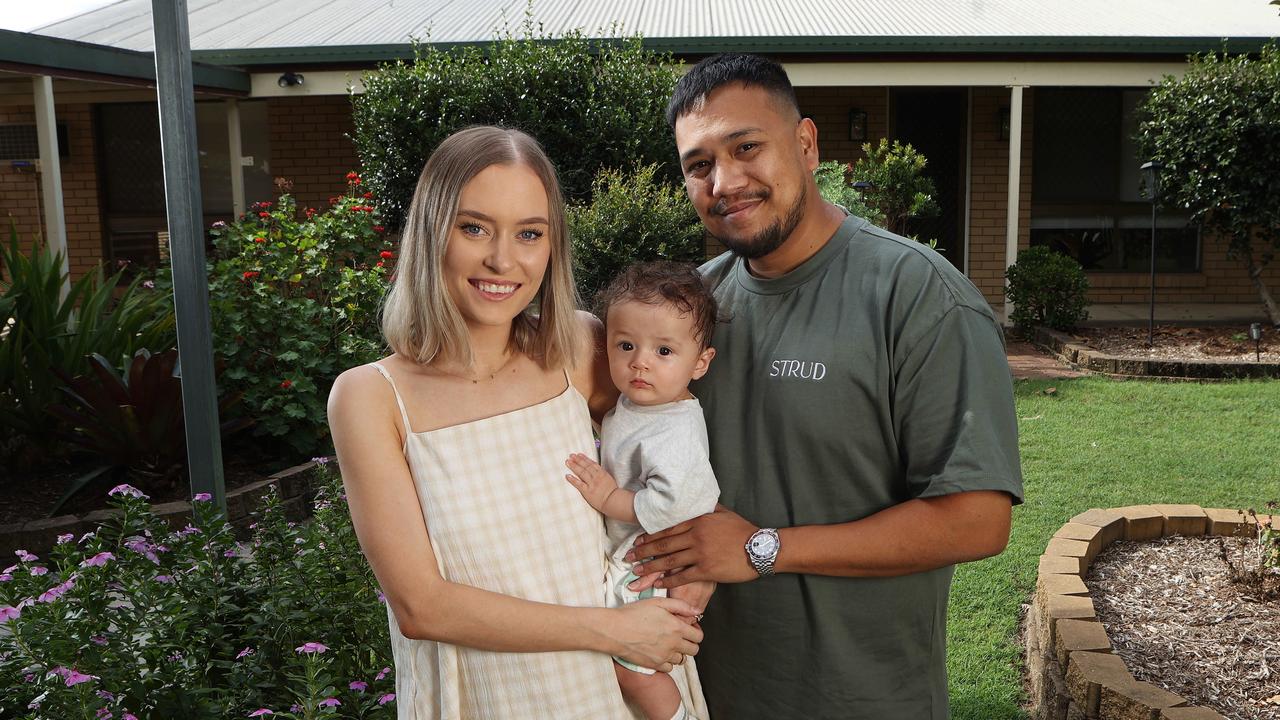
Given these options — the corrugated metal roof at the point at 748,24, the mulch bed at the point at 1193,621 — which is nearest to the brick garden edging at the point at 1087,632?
the mulch bed at the point at 1193,621

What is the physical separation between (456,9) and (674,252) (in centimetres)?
799

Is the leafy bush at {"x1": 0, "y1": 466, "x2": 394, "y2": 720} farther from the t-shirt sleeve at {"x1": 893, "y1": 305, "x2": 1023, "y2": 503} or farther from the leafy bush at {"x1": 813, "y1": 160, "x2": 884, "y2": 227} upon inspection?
the leafy bush at {"x1": 813, "y1": 160, "x2": 884, "y2": 227}

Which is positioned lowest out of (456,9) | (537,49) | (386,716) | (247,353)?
(386,716)

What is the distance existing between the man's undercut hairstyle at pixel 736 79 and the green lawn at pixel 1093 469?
2.62 meters

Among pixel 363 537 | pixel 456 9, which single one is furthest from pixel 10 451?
pixel 456 9

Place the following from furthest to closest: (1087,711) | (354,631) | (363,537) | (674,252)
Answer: (674,252) → (1087,711) → (354,631) → (363,537)

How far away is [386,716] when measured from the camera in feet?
8.70

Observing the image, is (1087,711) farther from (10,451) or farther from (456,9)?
(456,9)

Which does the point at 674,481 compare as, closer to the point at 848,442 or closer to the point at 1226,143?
the point at 848,442

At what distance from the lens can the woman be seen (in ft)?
6.11

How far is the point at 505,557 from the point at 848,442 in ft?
2.27

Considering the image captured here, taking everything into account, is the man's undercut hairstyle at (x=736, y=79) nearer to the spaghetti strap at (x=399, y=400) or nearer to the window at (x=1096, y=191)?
the spaghetti strap at (x=399, y=400)

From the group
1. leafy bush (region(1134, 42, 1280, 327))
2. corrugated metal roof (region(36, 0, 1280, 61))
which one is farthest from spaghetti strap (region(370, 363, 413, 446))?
leafy bush (region(1134, 42, 1280, 327))

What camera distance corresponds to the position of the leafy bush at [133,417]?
222 inches
